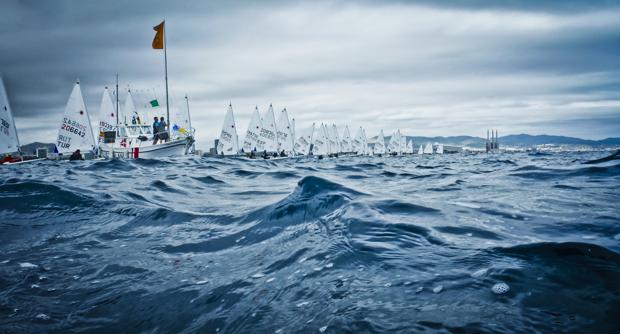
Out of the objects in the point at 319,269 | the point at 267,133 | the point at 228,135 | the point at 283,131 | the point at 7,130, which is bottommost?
the point at 319,269

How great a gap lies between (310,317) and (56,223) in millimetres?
4358

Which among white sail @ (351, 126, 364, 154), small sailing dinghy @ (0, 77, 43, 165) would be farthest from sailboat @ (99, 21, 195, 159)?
white sail @ (351, 126, 364, 154)

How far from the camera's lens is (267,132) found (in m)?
46.0

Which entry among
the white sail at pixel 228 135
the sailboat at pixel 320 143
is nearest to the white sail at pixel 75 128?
the white sail at pixel 228 135

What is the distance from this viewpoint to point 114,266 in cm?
301

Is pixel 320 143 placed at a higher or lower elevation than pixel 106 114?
lower

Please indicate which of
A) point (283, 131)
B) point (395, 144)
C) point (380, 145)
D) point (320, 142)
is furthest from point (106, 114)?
point (395, 144)

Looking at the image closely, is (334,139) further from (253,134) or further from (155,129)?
(155,129)

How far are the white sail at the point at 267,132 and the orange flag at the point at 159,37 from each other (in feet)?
50.5

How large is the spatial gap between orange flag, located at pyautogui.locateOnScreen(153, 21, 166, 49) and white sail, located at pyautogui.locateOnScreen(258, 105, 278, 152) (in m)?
15.4

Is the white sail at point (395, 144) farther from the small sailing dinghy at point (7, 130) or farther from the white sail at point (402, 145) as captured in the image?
the small sailing dinghy at point (7, 130)

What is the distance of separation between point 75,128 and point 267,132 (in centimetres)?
2221

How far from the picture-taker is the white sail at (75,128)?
28000mm

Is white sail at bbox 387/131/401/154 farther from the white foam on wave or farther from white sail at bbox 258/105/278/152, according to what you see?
the white foam on wave
